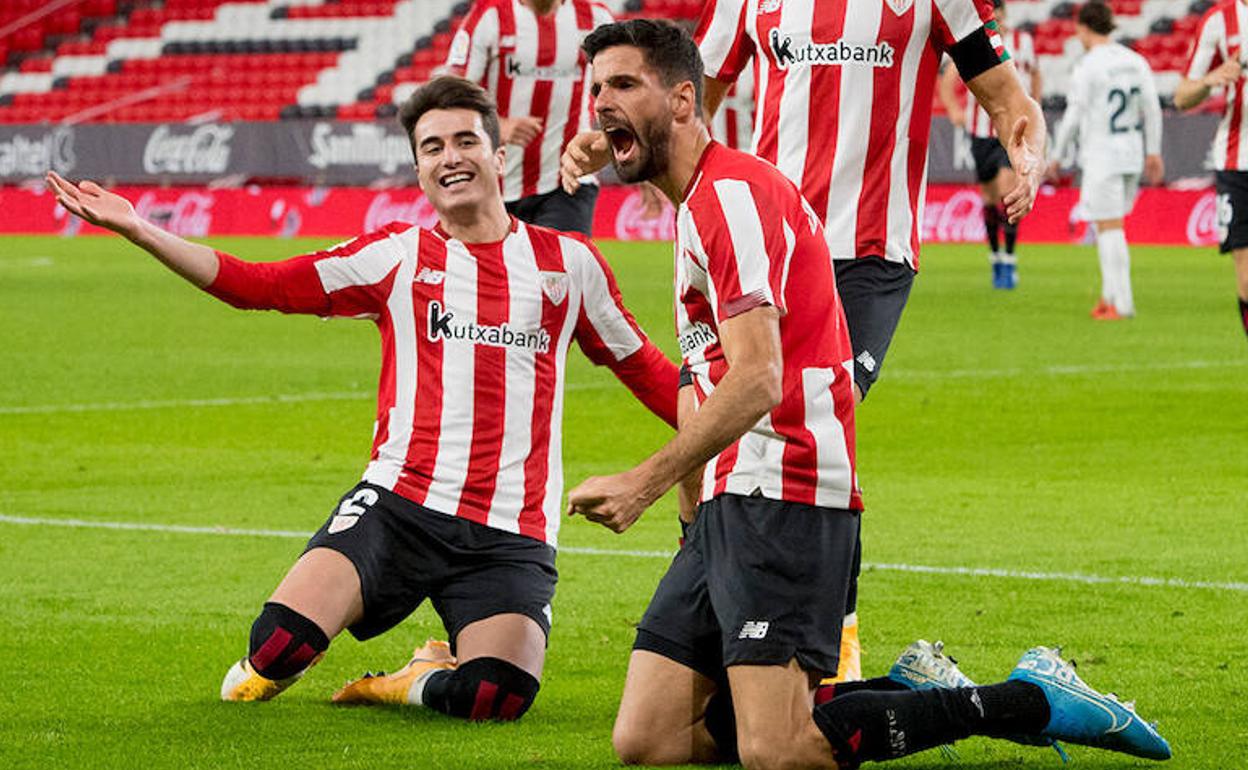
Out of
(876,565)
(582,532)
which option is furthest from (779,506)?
(582,532)

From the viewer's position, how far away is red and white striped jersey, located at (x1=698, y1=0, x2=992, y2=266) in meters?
6.19

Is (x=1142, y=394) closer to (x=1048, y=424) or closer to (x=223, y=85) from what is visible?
(x=1048, y=424)

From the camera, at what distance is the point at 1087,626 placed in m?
6.46

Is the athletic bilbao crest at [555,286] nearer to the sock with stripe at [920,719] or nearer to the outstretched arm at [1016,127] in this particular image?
the outstretched arm at [1016,127]

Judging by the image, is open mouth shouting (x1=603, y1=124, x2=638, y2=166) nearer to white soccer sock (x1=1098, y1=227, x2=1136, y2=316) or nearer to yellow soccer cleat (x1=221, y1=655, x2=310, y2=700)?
yellow soccer cleat (x1=221, y1=655, x2=310, y2=700)

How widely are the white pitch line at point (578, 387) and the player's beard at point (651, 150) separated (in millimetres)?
7683

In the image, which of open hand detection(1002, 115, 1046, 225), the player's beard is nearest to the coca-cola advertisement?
open hand detection(1002, 115, 1046, 225)

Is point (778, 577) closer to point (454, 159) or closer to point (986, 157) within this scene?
point (454, 159)

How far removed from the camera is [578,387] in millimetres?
12992

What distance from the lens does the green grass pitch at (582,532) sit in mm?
5316

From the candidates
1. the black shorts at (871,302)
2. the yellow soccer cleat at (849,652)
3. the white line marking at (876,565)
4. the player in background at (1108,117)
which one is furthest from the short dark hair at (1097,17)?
the yellow soccer cleat at (849,652)

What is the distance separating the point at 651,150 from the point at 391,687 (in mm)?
1578

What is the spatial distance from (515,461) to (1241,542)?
9.75ft

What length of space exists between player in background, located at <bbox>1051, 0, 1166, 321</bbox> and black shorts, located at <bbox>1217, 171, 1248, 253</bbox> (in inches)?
208
